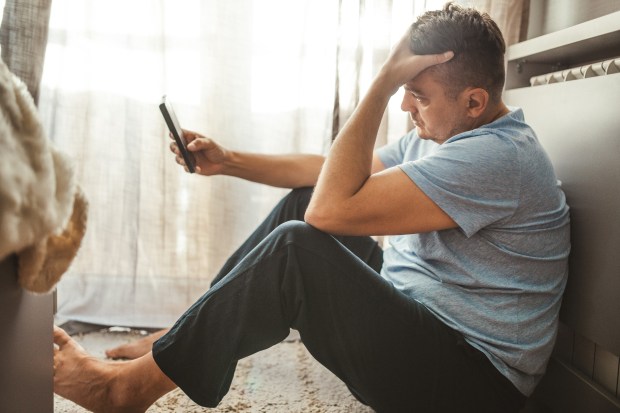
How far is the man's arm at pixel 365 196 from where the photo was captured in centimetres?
99

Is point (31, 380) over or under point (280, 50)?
under

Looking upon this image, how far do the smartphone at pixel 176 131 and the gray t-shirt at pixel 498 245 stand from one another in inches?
18.3

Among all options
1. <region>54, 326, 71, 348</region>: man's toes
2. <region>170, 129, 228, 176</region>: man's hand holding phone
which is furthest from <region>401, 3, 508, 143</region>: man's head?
<region>54, 326, 71, 348</region>: man's toes

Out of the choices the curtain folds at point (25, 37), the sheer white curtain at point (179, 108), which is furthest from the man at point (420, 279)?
the curtain folds at point (25, 37)

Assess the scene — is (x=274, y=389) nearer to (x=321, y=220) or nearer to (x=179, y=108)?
(x=321, y=220)

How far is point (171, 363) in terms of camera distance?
98cm

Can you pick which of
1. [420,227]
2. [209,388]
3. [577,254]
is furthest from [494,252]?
[209,388]

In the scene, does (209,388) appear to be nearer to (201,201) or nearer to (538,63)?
(201,201)

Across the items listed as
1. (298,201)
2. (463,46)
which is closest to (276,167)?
(298,201)

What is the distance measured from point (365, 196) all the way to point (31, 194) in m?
0.55

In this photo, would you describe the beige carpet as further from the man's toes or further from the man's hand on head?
the man's hand on head

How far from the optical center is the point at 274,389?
4.57ft

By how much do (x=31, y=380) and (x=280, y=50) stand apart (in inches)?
46.0

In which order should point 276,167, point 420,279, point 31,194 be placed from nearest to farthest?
point 31,194 → point 420,279 → point 276,167
